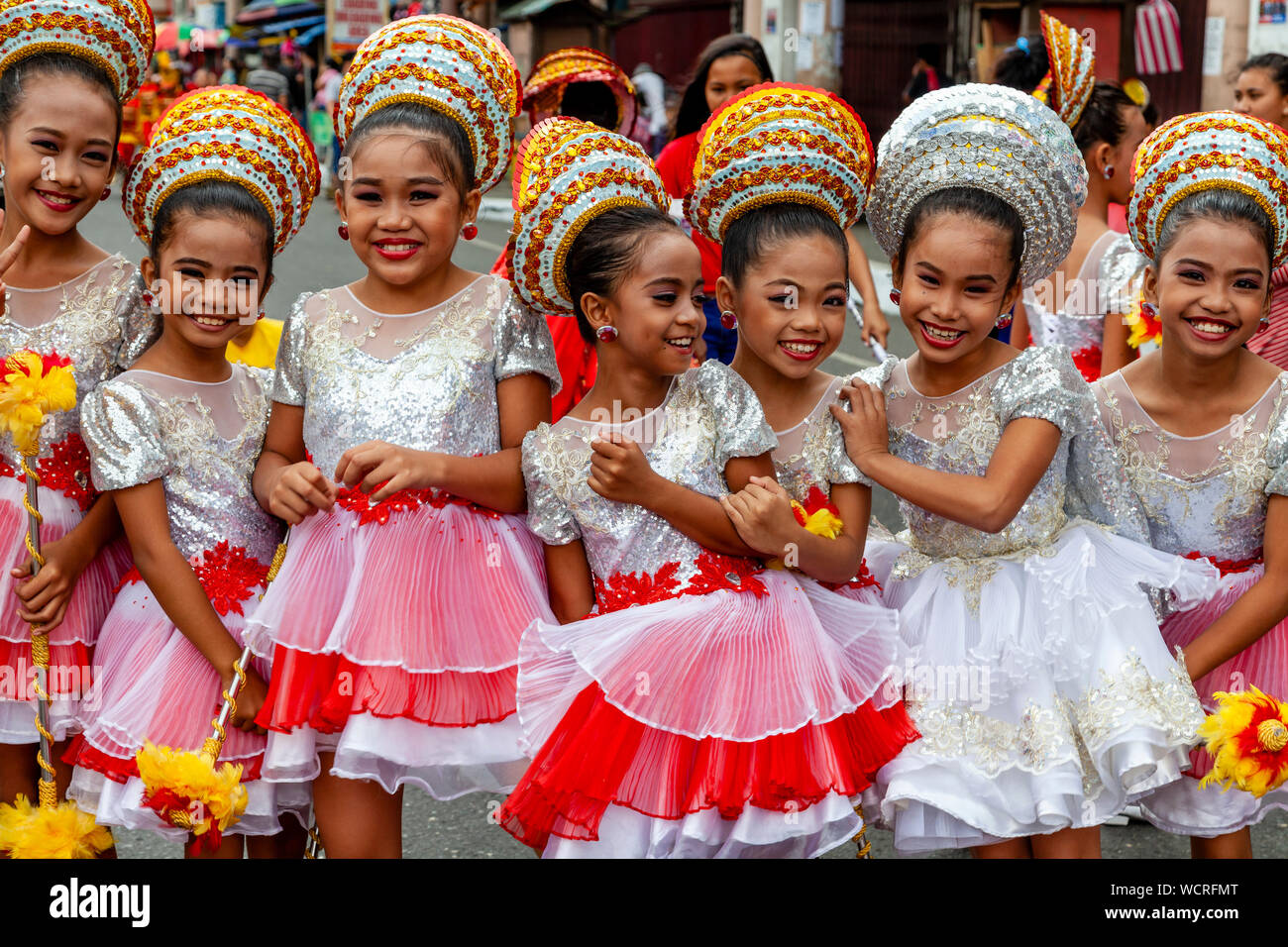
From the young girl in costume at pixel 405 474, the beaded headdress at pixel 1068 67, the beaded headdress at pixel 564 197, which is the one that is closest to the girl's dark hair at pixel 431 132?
the young girl in costume at pixel 405 474

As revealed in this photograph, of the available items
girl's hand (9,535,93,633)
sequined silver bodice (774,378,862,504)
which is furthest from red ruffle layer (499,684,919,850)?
girl's hand (9,535,93,633)

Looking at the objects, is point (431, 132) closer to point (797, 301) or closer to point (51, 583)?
point (797, 301)

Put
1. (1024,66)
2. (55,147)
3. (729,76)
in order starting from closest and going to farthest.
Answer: (55,147) → (1024,66) → (729,76)

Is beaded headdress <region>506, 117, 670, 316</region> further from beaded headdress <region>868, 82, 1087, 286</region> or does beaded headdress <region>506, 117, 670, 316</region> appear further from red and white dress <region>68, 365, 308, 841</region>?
red and white dress <region>68, 365, 308, 841</region>

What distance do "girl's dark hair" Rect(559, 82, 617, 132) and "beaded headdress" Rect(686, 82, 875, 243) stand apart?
2572 millimetres

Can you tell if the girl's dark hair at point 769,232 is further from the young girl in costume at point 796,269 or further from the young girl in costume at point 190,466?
the young girl in costume at point 190,466

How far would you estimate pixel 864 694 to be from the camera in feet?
8.89

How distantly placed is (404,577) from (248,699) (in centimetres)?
40

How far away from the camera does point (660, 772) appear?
2619 mm

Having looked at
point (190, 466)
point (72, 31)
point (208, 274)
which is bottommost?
point (190, 466)

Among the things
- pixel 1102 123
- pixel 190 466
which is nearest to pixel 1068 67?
pixel 1102 123

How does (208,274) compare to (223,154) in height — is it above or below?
below

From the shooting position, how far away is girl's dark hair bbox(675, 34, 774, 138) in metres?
5.69
